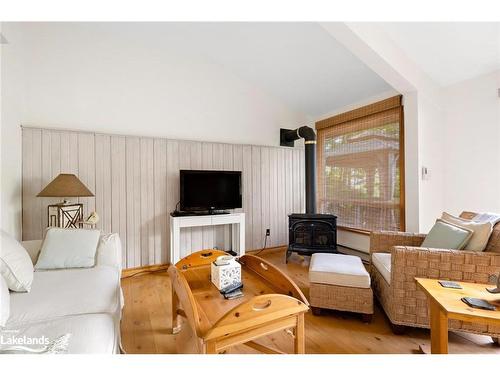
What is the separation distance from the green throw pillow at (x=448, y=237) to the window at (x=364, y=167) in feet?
3.40

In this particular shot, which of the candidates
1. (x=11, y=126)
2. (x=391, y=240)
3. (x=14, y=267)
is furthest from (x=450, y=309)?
(x=11, y=126)

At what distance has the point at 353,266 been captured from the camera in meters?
1.98

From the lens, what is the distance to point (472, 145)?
2.46 meters

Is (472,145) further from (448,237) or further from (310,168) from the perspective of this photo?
(310,168)

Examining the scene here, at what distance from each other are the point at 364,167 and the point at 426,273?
199 cm

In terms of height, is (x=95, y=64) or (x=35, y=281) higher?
(x=95, y=64)

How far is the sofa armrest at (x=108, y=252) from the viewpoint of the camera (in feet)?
6.13

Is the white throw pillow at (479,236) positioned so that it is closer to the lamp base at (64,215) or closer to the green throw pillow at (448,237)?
the green throw pillow at (448,237)

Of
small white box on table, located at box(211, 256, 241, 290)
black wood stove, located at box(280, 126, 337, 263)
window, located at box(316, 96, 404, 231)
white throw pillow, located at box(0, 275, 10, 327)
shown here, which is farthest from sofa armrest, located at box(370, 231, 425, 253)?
white throw pillow, located at box(0, 275, 10, 327)

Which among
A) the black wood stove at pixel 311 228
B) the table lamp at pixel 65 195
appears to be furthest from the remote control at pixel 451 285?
the table lamp at pixel 65 195

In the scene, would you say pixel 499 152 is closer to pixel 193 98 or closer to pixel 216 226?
pixel 216 226

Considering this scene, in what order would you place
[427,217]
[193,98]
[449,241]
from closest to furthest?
[449,241], [427,217], [193,98]

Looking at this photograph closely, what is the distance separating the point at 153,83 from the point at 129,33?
629mm
